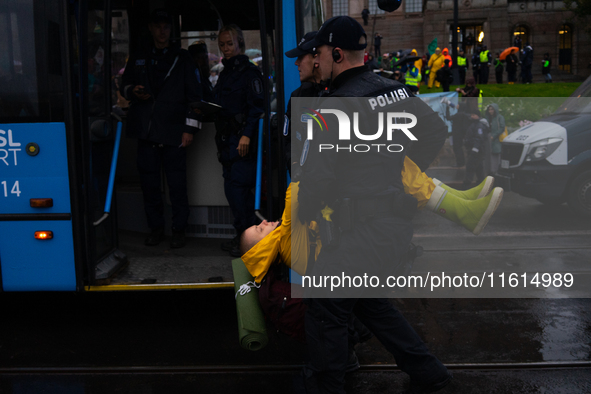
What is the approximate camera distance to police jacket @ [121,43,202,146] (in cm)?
480

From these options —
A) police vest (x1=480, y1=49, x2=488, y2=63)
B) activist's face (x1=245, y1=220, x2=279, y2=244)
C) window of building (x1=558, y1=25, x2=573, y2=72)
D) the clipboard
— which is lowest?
activist's face (x1=245, y1=220, x2=279, y2=244)

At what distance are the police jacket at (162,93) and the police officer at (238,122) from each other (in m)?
0.30

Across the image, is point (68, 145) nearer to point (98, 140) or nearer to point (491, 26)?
point (98, 140)

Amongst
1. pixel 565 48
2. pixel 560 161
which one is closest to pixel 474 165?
pixel 560 161

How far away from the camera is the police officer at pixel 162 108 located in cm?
480

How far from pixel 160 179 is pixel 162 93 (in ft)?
2.50

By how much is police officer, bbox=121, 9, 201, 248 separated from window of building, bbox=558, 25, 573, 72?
130 feet

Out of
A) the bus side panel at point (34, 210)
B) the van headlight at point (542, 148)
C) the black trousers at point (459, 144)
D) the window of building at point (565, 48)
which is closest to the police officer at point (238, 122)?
the bus side panel at point (34, 210)

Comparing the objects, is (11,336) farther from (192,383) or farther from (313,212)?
(313,212)

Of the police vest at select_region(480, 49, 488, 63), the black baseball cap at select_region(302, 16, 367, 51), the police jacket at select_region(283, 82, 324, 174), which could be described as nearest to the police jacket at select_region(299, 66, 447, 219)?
the black baseball cap at select_region(302, 16, 367, 51)

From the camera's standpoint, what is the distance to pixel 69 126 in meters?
3.71

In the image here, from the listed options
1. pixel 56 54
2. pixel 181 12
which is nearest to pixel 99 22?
pixel 56 54

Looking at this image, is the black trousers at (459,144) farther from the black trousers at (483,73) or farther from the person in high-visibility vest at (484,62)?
the black trousers at (483,73)

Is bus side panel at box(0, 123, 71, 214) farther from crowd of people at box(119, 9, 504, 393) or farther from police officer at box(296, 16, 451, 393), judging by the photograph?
police officer at box(296, 16, 451, 393)
